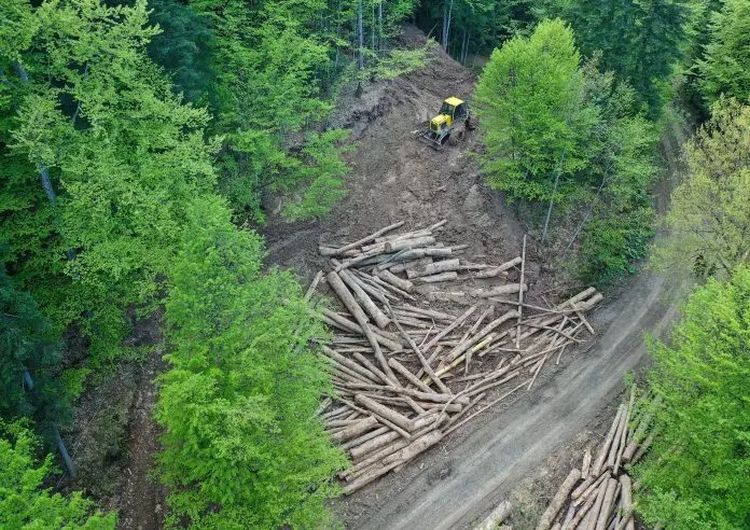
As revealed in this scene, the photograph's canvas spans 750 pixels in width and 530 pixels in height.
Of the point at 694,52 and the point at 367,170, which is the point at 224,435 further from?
the point at 694,52

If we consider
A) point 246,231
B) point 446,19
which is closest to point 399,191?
point 246,231

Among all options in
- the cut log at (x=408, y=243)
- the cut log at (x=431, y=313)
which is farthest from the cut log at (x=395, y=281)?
the cut log at (x=408, y=243)

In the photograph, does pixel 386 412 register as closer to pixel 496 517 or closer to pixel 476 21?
pixel 496 517

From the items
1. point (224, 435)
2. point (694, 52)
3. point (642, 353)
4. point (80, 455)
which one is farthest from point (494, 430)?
point (694, 52)

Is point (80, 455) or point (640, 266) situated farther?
point (640, 266)

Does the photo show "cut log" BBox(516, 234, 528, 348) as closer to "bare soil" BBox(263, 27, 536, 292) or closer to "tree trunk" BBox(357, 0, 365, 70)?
"bare soil" BBox(263, 27, 536, 292)

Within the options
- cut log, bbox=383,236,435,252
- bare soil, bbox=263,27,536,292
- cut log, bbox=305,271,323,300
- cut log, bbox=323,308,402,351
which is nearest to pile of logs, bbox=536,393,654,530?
cut log, bbox=323,308,402,351
